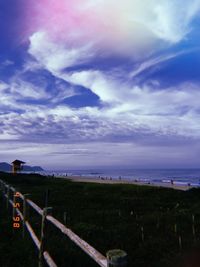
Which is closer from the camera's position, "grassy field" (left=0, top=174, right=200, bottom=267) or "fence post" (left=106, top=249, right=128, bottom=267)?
"fence post" (left=106, top=249, right=128, bottom=267)

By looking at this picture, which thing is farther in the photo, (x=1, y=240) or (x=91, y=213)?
(x=91, y=213)

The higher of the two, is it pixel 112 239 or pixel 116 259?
pixel 116 259

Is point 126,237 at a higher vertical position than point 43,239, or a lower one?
lower

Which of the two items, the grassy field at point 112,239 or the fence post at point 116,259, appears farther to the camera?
the grassy field at point 112,239

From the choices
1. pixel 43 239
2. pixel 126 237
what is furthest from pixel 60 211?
pixel 43 239

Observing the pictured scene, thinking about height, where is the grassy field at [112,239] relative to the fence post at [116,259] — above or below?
below

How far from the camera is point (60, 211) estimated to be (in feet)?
58.3

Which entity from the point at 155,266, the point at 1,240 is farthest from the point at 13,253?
the point at 155,266

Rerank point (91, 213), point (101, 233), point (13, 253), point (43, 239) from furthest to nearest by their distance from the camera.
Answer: point (91, 213) → point (101, 233) → point (13, 253) → point (43, 239)

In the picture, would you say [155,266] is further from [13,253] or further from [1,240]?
[1,240]

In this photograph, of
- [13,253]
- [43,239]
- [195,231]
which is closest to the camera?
[43,239]

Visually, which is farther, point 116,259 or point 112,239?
point 112,239

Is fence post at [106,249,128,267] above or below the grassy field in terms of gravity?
above

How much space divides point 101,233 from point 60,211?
19.4 feet
